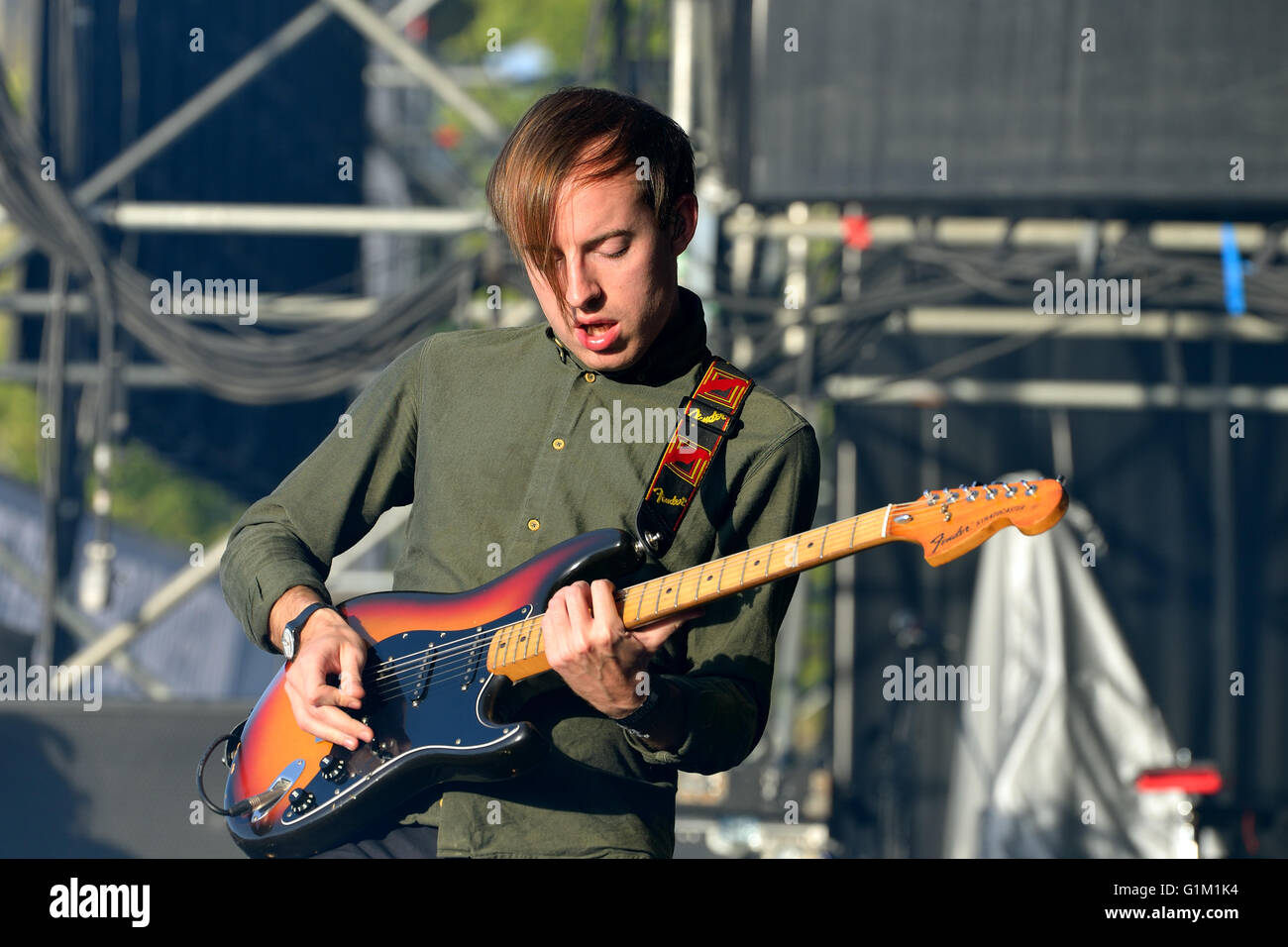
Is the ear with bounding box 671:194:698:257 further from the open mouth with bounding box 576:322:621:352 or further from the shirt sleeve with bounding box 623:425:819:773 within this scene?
the shirt sleeve with bounding box 623:425:819:773

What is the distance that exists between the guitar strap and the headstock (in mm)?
328

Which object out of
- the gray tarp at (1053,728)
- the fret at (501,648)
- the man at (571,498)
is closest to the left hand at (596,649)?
the man at (571,498)

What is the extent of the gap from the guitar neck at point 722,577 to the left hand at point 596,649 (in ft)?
0.39

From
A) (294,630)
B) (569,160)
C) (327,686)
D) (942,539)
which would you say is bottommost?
(327,686)

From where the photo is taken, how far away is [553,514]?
2414 mm

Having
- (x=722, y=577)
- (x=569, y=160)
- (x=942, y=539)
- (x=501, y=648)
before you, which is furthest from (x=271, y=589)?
(x=942, y=539)

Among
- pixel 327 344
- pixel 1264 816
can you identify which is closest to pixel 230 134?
pixel 327 344

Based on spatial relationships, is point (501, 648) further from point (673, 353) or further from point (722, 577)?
point (673, 353)

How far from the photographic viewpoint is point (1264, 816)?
6184 mm

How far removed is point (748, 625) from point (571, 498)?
0.37 metres

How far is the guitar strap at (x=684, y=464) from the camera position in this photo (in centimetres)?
234

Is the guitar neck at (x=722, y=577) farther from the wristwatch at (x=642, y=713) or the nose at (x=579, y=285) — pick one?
the nose at (x=579, y=285)

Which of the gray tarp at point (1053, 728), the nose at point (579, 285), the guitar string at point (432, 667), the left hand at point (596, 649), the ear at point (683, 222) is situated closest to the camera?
the left hand at point (596, 649)
